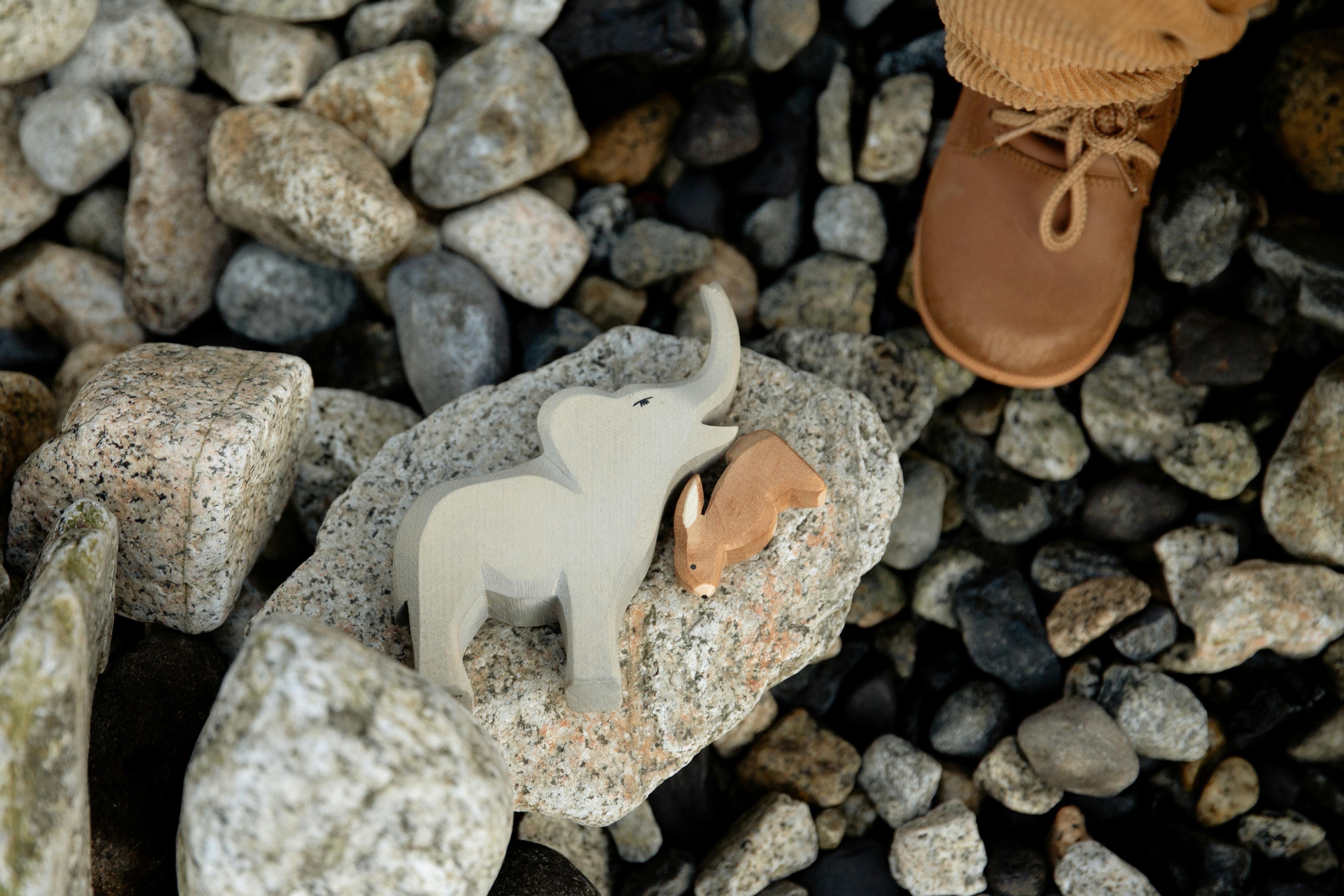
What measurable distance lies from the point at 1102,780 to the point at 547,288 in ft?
6.99

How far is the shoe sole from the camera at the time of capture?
271 cm

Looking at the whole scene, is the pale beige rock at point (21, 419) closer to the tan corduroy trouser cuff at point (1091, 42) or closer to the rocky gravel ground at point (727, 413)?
the rocky gravel ground at point (727, 413)

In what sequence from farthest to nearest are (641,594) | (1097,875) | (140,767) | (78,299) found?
(78,299) → (1097,875) → (641,594) → (140,767)

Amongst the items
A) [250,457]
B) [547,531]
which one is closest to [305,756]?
[547,531]

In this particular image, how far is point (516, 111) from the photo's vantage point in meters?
2.89

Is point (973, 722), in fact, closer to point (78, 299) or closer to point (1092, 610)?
point (1092, 610)

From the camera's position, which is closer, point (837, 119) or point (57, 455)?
point (57, 455)

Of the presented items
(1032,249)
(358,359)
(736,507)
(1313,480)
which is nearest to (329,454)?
(358,359)

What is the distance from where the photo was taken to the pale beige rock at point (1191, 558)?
2734mm

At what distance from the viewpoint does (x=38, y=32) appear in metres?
2.77

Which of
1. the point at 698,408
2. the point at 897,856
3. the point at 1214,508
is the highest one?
the point at 698,408

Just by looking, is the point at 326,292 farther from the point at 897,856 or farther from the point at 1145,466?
the point at 1145,466

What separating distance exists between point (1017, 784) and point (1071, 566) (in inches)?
25.7

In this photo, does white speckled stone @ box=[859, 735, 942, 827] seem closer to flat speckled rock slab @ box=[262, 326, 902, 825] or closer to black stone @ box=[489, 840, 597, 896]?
flat speckled rock slab @ box=[262, 326, 902, 825]
